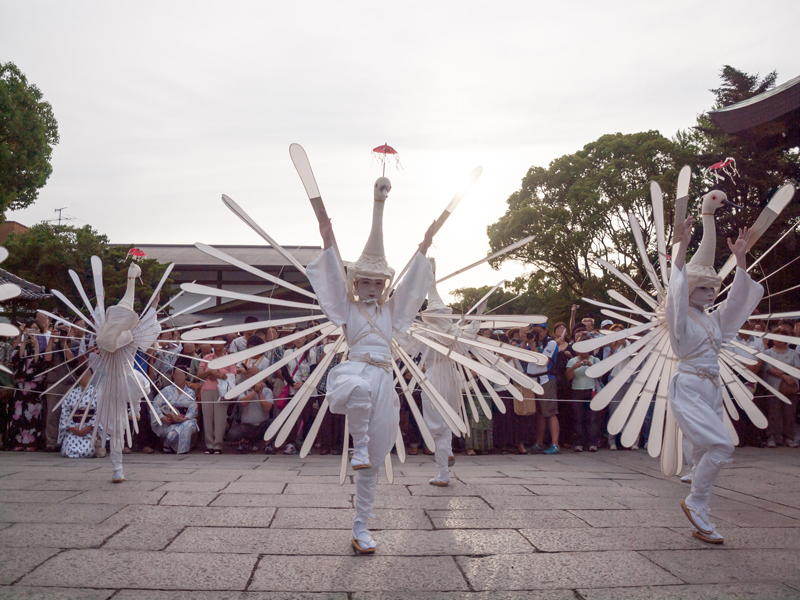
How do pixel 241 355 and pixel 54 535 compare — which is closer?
pixel 54 535

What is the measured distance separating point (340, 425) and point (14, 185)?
12.3 m

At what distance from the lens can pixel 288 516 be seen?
4199mm

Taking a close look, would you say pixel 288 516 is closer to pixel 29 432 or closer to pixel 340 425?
pixel 340 425

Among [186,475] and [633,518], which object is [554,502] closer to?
A: [633,518]

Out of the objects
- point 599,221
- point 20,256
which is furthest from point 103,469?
point 599,221

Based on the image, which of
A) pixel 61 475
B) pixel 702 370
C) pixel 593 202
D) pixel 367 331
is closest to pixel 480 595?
pixel 367 331

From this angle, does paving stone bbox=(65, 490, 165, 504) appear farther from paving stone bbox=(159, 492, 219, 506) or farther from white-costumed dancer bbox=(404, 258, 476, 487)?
white-costumed dancer bbox=(404, 258, 476, 487)

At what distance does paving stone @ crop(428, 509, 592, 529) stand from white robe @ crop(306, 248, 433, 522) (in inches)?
30.8

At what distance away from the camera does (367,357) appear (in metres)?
3.67

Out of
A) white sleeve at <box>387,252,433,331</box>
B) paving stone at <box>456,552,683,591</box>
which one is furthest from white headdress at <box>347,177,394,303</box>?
paving stone at <box>456,552,683,591</box>

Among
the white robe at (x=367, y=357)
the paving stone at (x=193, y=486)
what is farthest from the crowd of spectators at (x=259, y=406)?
the white robe at (x=367, y=357)

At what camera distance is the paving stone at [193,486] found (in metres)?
5.11

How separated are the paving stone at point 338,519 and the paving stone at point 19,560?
4.28 feet

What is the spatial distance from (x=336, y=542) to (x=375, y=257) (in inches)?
69.4
